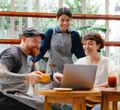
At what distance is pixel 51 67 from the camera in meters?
3.65

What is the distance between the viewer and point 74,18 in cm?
423

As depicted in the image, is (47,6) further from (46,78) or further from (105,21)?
(46,78)

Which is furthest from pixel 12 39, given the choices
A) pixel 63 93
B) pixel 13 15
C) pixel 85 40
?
pixel 63 93

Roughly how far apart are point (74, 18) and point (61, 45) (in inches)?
29.4

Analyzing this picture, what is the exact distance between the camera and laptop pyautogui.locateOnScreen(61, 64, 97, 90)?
8.09ft

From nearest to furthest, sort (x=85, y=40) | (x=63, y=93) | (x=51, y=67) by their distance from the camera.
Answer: (x=63, y=93) → (x=85, y=40) → (x=51, y=67)

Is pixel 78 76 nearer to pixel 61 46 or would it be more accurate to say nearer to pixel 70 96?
pixel 70 96

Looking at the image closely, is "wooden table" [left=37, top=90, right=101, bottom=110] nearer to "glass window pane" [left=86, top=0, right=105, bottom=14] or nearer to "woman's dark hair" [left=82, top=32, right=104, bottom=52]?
"woman's dark hair" [left=82, top=32, right=104, bottom=52]

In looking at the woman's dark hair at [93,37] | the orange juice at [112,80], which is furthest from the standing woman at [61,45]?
the orange juice at [112,80]

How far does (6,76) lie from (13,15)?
5.61 feet

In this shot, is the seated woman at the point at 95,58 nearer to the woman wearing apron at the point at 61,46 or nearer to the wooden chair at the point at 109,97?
the woman wearing apron at the point at 61,46

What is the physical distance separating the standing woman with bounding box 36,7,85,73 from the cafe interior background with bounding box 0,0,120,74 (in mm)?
591

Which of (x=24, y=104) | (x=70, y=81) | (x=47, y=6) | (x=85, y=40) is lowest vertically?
(x=24, y=104)

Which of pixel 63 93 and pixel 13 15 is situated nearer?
pixel 63 93
